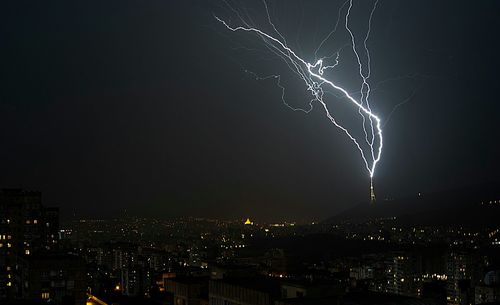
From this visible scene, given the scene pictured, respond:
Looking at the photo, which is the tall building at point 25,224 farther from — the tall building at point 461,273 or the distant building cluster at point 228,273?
the tall building at point 461,273

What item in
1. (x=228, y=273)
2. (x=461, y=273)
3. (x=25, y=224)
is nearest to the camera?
(x=228, y=273)

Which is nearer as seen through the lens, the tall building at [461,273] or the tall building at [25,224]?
the tall building at [25,224]

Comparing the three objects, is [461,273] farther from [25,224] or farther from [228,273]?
[228,273]

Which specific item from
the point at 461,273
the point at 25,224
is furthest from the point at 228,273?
the point at 461,273

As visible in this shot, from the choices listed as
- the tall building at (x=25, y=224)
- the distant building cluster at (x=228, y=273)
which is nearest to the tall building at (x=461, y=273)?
the distant building cluster at (x=228, y=273)

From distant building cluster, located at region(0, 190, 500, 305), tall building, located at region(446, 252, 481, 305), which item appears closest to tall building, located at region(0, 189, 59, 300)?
distant building cluster, located at region(0, 190, 500, 305)

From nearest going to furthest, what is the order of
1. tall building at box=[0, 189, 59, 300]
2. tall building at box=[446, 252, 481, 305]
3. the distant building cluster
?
the distant building cluster, tall building at box=[0, 189, 59, 300], tall building at box=[446, 252, 481, 305]

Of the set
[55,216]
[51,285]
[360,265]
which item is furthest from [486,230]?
[51,285]

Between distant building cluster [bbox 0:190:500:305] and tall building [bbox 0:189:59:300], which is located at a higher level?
tall building [bbox 0:189:59:300]

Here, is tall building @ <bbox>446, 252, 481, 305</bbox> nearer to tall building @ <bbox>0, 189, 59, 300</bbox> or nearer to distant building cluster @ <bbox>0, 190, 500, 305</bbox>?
distant building cluster @ <bbox>0, 190, 500, 305</bbox>
